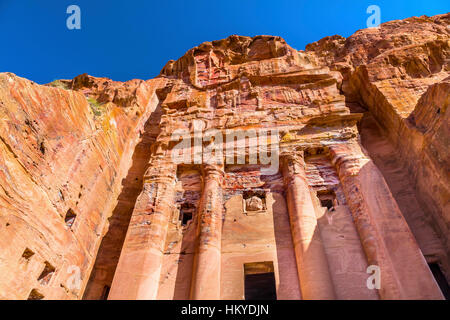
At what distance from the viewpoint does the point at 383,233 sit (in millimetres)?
9047

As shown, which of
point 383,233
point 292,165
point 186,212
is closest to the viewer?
point 383,233

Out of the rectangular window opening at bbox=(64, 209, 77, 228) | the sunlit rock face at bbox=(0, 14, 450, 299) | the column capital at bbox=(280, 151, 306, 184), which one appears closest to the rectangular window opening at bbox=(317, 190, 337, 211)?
the sunlit rock face at bbox=(0, 14, 450, 299)

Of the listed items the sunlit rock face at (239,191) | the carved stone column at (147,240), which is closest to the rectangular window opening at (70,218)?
the sunlit rock face at (239,191)

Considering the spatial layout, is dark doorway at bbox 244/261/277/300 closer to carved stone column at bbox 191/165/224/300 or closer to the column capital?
carved stone column at bbox 191/165/224/300

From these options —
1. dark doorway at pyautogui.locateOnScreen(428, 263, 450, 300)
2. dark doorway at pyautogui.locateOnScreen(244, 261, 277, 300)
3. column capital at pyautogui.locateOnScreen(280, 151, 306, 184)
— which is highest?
column capital at pyautogui.locateOnScreen(280, 151, 306, 184)

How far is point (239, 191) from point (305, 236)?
3337 millimetres

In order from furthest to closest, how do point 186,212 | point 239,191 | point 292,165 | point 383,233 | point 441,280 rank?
point 239,191 < point 292,165 < point 186,212 < point 441,280 < point 383,233

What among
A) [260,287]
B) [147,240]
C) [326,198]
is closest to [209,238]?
[147,240]

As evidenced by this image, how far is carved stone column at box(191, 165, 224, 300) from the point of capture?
8.62 meters

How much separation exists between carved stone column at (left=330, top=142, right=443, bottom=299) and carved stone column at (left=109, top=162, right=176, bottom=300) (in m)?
6.39

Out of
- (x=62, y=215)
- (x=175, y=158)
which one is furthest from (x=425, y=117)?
(x=62, y=215)

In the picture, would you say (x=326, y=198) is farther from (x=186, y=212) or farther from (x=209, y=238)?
(x=186, y=212)

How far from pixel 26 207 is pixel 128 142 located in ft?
24.2

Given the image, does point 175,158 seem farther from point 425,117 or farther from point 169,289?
point 425,117
